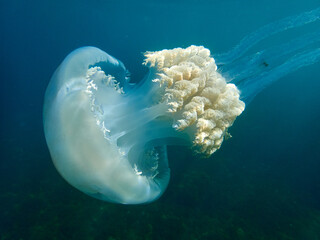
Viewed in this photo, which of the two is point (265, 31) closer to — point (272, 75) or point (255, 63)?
point (272, 75)

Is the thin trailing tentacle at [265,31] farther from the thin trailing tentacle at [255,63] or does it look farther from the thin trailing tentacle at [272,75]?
the thin trailing tentacle at [272,75]

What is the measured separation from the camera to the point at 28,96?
16.4 metres

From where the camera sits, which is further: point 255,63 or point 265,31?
point 265,31

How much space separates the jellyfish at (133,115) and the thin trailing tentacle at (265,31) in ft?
0.65

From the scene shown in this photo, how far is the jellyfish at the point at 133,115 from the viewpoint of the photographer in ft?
8.32

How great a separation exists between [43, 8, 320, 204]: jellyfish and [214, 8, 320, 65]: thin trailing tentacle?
0.65 feet

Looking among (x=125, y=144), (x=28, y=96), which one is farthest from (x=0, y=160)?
(x=28, y=96)

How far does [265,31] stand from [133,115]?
363 cm

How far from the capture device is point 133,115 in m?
3.16

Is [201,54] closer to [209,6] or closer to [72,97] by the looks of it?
[72,97]

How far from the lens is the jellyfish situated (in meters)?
2.54

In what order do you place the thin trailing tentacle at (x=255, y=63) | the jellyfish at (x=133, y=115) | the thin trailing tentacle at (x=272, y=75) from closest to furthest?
1. the jellyfish at (x=133, y=115)
2. the thin trailing tentacle at (x=255, y=63)
3. the thin trailing tentacle at (x=272, y=75)

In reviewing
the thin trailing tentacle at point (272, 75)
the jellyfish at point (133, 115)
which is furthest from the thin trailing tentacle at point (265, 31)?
the thin trailing tentacle at point (272, 75)

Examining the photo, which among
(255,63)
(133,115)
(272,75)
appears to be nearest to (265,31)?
(272,75)
